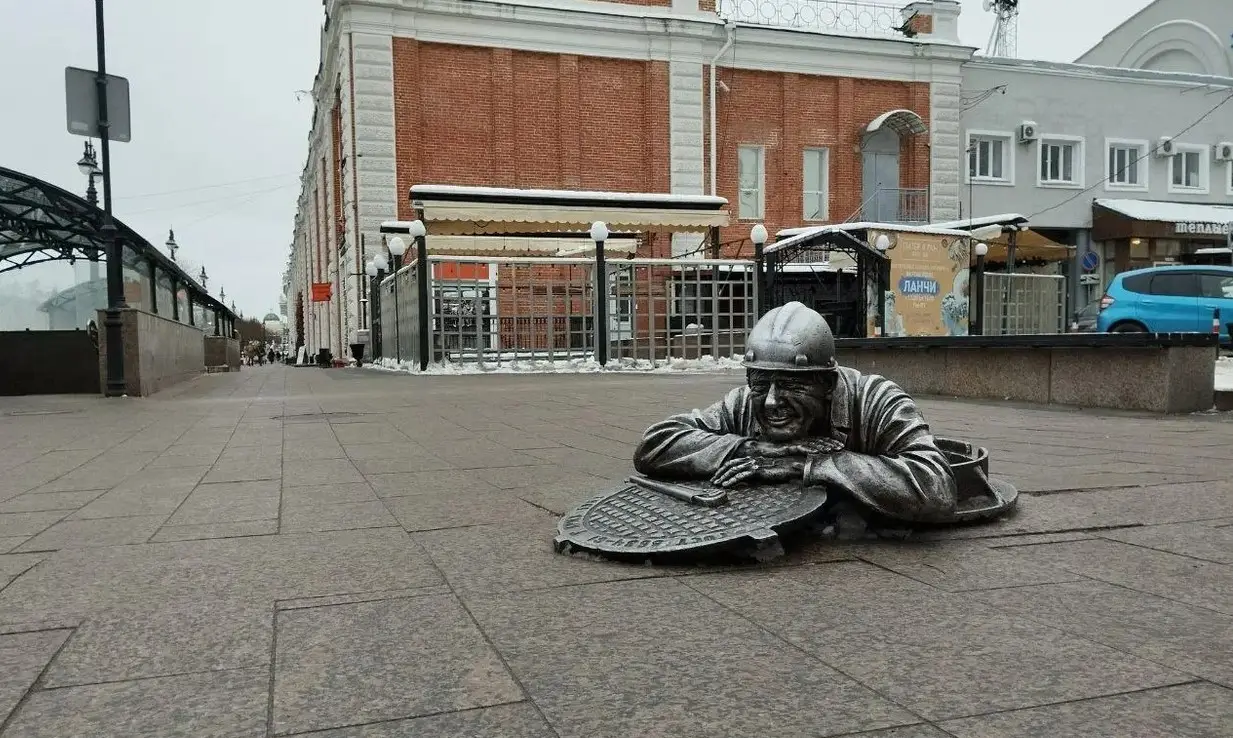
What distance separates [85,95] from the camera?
11.7 m

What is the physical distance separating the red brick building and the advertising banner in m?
8.65

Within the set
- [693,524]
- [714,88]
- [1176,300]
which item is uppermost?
→ [714,88]

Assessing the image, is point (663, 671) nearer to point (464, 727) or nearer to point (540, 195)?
point (464, 727)

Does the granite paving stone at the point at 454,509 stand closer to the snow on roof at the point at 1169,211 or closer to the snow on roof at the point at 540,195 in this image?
the snow on roof at the point at 540,195

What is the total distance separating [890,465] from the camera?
9.98ft

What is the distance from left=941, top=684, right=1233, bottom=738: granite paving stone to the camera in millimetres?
1641

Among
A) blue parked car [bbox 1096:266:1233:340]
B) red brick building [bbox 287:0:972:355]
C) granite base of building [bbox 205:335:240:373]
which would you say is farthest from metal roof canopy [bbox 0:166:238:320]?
blue parked car [bbox 1096:266:1233:340]

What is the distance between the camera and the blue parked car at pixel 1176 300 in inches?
602

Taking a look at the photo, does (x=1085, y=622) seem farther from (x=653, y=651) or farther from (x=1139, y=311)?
(x=1139, y=311)

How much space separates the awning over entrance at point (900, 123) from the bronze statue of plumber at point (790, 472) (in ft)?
79.8

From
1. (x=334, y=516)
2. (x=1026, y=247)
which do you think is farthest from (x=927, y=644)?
(x=1026, y=247)

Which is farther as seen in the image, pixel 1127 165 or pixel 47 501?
pixel 1127 165

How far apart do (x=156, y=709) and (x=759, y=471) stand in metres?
2.01

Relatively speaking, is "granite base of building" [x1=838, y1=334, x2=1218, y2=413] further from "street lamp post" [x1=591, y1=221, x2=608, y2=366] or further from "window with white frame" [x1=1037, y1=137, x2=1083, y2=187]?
"window with white frame" [x1=1037, y1=137, x2=1083, y2=187]
